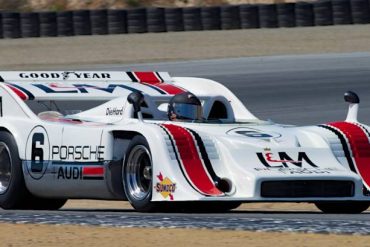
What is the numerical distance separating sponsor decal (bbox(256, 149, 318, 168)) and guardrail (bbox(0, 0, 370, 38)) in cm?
1902

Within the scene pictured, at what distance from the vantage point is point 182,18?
2872cm

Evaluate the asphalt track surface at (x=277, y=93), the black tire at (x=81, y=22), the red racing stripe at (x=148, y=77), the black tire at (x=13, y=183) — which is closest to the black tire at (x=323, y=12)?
the asphalt track surface at (x=277, y=93)

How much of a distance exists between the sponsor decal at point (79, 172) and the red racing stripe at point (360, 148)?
1956 millimetres

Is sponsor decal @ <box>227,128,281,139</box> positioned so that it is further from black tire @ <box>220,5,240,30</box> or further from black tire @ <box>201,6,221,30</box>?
black tire @ <box>201,6,221,30</box>

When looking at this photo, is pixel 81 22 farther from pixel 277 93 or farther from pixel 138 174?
pixel 138 174

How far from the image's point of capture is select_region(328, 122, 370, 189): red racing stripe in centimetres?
966

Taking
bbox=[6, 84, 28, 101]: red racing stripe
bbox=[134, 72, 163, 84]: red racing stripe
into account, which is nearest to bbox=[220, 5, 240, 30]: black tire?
bbox=[134, 72, 163, 84]: red racing stripe

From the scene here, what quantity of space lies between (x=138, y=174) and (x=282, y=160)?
111cm

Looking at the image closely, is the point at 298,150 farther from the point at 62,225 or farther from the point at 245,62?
the point at 245,62

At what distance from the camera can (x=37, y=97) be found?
432 inches

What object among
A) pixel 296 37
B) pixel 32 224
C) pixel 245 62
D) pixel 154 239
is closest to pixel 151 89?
pixel 32 224

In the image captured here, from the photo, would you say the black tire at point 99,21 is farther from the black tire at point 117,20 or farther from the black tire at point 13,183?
the black tire at point 13,183

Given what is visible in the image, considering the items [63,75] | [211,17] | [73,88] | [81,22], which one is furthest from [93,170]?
[211,17]

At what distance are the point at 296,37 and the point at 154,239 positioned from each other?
69.7 feet
